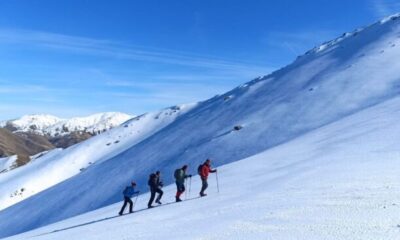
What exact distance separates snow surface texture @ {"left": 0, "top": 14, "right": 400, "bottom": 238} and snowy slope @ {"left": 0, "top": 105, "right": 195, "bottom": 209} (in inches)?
786

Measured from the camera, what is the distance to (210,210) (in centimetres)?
1828

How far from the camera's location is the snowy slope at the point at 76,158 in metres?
82.2

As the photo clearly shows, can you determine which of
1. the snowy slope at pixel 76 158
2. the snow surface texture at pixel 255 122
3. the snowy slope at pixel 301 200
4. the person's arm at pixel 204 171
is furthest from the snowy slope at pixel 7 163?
the person's arm at pixel 204 171

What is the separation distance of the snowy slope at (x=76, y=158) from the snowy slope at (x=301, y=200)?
2346 inches

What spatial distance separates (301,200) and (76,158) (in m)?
84.4

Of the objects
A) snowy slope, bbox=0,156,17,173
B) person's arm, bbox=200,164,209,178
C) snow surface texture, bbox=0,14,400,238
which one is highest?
snowy slope, bbox=0,156,17,173

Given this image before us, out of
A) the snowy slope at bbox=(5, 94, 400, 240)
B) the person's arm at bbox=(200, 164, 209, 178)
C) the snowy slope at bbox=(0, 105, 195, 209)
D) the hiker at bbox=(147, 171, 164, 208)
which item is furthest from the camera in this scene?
the snowy slope at bbox=(0, 105, 195, 209)

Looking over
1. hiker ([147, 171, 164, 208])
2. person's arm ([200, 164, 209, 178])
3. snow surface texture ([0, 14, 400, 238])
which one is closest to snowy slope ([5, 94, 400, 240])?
person's arm ([200, 164, 209, 178])

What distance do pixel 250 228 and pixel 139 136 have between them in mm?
85991

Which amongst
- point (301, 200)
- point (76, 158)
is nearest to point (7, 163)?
point (76, 158)

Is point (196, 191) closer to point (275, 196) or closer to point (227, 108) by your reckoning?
point (275, 196)

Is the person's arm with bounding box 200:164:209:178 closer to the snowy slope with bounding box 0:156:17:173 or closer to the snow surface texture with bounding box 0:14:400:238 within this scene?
the snow surface texture with bounding box 0:14:400:238

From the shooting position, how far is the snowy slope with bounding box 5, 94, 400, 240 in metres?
12.5

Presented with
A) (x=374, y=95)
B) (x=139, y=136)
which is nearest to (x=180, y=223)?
(x=374, y=95)
